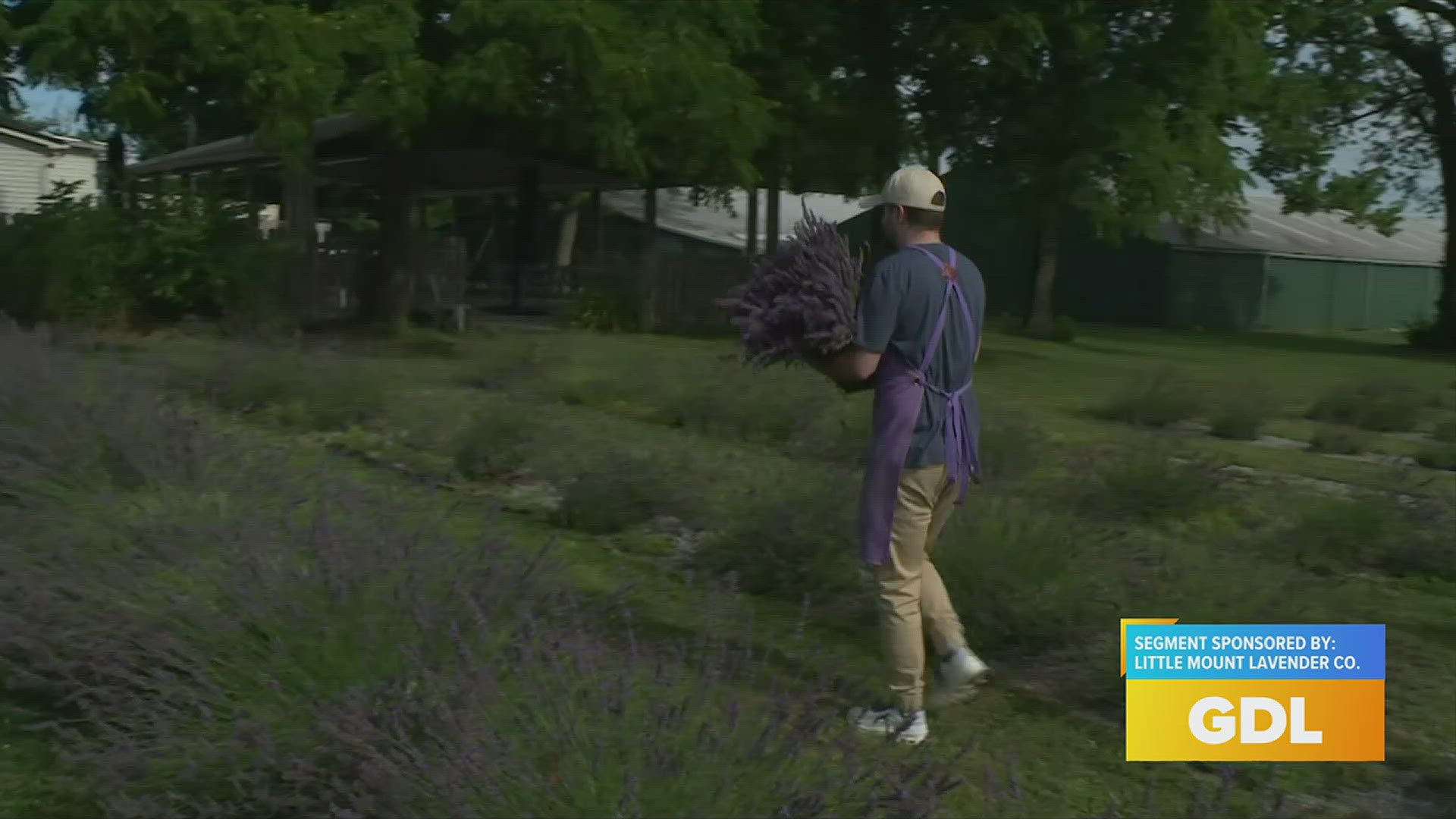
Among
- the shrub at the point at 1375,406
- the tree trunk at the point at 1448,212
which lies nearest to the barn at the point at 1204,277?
the tree trunk at the point at 1448,212

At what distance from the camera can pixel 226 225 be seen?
19.2 m

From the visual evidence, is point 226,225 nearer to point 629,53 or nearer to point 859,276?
point 629,53

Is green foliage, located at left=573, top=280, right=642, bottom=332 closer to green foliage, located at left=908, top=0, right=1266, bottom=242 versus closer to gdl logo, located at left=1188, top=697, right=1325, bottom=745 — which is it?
green foliage, located at left=908, top=0, right=1266, bottom=242

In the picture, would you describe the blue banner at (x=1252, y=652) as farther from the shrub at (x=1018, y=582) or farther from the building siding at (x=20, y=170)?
the building siding at (x=20, y=170)

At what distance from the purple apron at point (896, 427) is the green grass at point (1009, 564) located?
500 mm

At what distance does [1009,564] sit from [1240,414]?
825cm

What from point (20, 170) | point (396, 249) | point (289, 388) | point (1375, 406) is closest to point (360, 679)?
point (289, 388)

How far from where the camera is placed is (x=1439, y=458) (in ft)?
37.9

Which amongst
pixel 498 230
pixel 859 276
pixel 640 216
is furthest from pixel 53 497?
pixel 640 216

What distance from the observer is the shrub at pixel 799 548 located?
21.1 ft

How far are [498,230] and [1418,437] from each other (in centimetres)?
2377

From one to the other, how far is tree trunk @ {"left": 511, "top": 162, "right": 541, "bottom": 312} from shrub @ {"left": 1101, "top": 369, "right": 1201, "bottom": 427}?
14856 millimetres

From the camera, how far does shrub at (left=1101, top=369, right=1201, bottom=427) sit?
13.8 meters

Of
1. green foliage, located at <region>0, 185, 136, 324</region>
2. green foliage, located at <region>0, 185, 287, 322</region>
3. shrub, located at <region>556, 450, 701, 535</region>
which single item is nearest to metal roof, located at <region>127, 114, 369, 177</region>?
green foliage, located at <region>0, 185, 287, 322</region>
